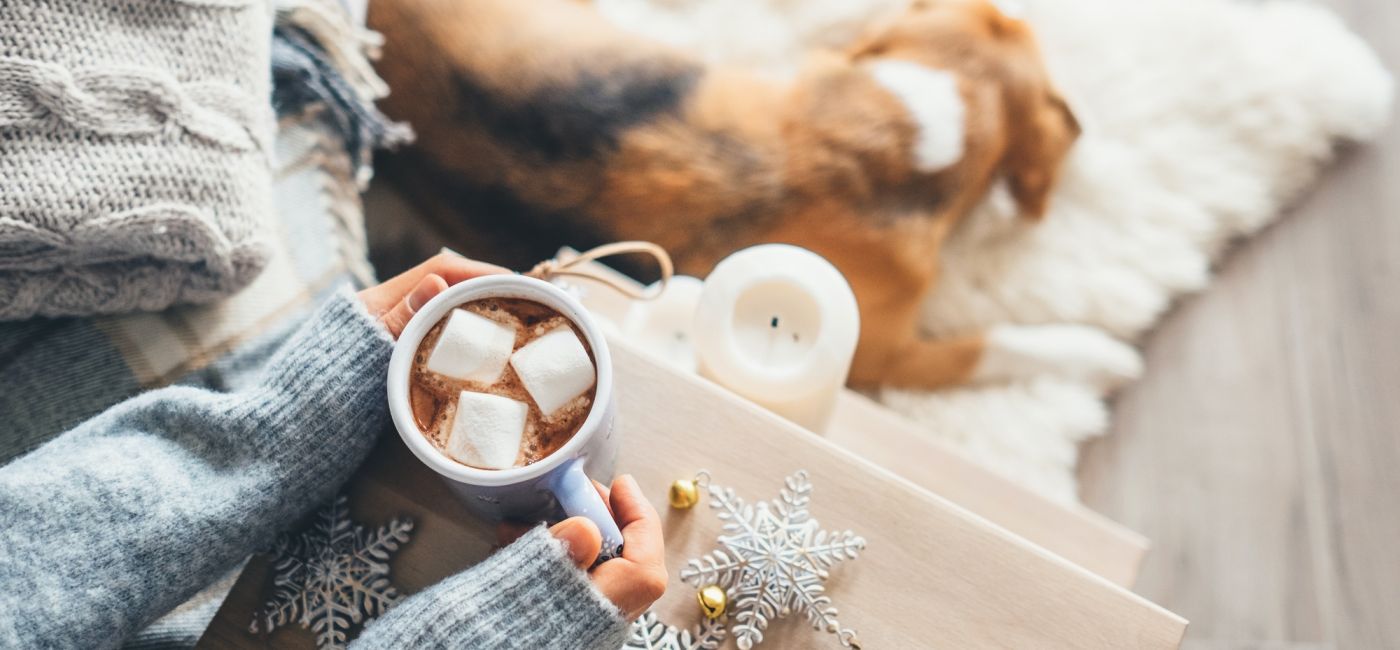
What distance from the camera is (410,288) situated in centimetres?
55

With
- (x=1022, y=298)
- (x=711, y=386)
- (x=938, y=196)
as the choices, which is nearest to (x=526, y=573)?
(x=711, y=386)

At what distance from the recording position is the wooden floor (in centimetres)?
111

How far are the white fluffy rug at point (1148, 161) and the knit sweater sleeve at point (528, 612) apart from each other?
30.0 inches

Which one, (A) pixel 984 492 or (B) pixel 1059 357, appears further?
(B) pixel 1059 357

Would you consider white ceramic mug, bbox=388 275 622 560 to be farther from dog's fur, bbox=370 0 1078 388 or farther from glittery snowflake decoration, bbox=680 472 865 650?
dog's fur, bbox=370 0 1078 388

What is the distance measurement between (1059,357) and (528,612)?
88 centimetres

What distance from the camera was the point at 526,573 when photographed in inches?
19.2

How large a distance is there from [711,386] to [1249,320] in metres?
0.97

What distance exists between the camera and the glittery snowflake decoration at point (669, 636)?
546mm

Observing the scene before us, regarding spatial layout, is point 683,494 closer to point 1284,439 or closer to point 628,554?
point 628,554

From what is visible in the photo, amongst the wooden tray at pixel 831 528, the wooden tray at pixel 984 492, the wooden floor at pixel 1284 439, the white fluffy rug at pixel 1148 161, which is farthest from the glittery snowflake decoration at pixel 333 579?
the wooden floor at pixel 1284 439

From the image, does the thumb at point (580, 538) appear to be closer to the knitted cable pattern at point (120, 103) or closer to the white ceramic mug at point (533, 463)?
the white ceramic mug at point (533, 463)

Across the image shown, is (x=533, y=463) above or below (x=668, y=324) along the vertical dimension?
above

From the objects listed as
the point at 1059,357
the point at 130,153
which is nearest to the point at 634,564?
the point at 130,153
